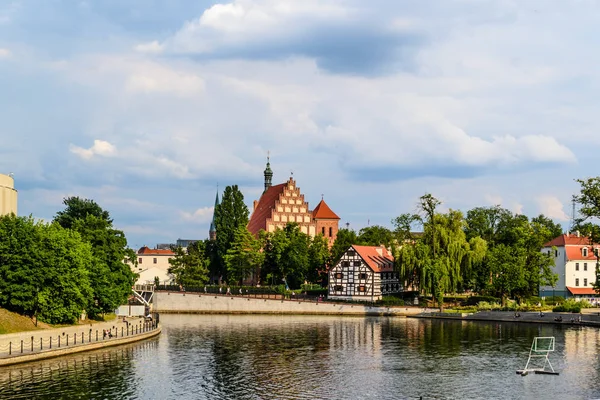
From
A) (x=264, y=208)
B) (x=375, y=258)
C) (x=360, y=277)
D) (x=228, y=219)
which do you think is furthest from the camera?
(x=264, y=208)

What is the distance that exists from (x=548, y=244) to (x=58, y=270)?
91.7m

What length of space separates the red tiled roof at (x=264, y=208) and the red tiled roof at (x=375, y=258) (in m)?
30.0

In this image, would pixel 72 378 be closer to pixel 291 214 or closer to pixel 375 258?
pixel 375 258

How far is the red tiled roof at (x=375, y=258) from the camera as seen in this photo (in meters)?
121

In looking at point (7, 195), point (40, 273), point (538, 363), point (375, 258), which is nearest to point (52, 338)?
point (40, 273)

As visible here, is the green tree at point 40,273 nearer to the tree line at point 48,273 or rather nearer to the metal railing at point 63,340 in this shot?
the tree line at point 48,273

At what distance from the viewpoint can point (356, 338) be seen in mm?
76062

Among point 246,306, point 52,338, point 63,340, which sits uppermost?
point 52,338

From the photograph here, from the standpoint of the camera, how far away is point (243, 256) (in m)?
132

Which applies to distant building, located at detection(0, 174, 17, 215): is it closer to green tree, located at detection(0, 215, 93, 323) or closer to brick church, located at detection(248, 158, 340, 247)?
green tree, located at detection(0, 215, 93, 323)

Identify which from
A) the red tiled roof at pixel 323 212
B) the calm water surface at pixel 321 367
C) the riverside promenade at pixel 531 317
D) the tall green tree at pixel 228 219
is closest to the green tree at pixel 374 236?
the red tiled roof at pixel 323 212

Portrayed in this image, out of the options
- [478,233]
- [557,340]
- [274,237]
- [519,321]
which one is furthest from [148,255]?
[557,340]

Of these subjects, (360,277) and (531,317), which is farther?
(360,277)

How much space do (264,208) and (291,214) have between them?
9.56 metres
